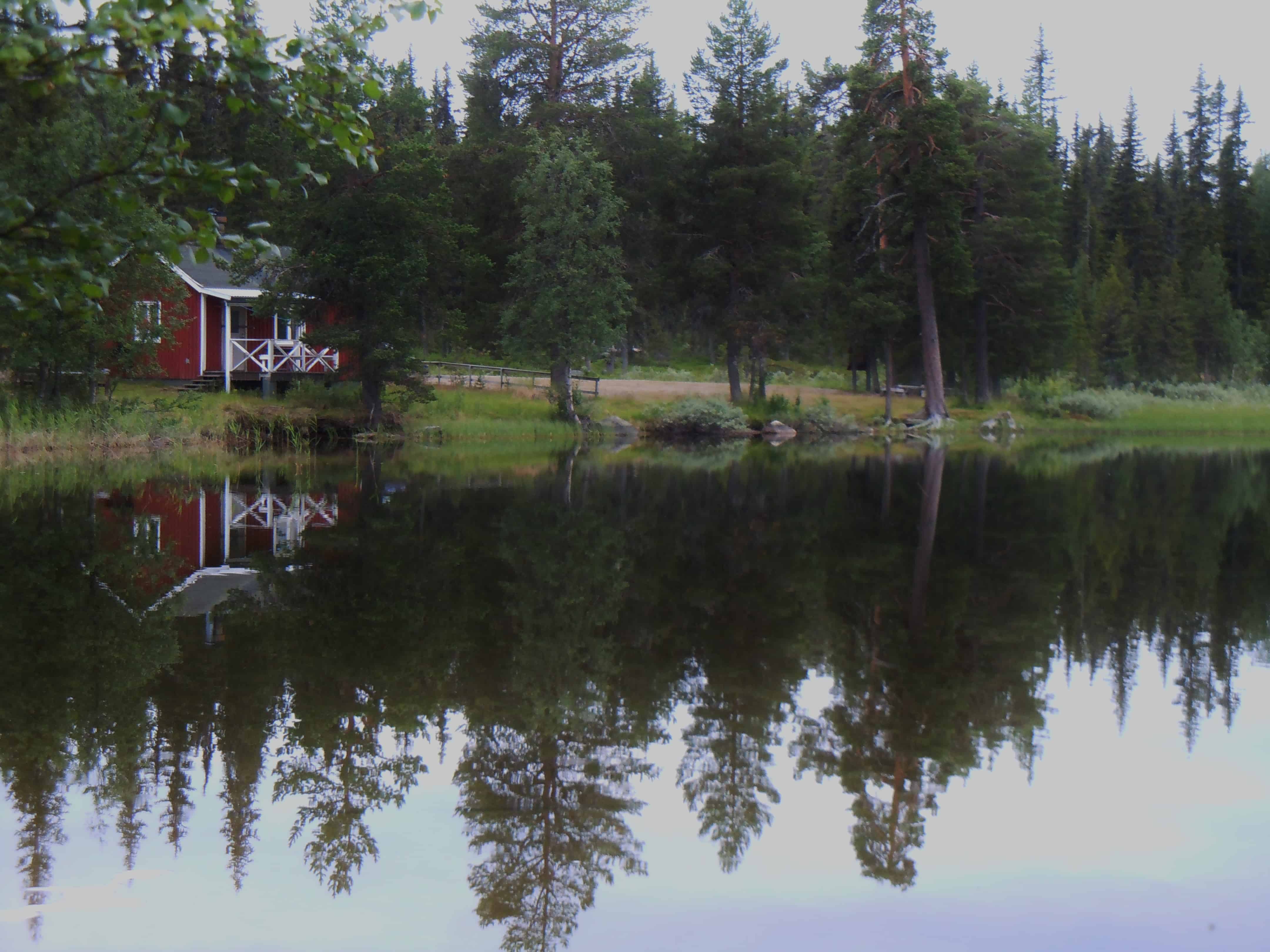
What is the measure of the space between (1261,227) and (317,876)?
8898 cm

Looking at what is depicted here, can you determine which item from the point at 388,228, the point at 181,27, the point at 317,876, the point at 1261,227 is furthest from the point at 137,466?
the point at 1261,227

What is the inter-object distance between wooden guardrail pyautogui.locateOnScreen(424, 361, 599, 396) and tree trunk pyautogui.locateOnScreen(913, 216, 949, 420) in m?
12.2

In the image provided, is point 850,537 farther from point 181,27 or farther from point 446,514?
point 181,27

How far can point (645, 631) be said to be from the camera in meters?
8.86

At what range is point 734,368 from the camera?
4616 cm

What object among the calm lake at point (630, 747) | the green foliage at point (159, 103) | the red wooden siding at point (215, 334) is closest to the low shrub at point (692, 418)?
the red wooden siding at point (215, 334)

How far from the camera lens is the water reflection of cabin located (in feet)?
34.9

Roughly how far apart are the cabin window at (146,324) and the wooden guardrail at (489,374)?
39.3ft

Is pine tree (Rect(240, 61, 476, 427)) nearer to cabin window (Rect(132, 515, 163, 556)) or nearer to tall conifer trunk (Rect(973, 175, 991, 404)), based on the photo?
cabin window (Rect(132, 515, 163, 556))

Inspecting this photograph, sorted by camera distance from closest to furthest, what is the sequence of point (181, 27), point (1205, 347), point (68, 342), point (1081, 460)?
point (181, 27) < point (68, 342) < point (1081, 460) < point (1205, 347)

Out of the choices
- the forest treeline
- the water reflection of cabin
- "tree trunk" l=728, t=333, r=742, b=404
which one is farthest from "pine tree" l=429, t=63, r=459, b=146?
the water reflection of cabin

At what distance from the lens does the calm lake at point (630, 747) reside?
4.32m

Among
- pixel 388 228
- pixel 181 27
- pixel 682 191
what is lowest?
pixel 181 27

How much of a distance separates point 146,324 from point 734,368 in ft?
78.0
